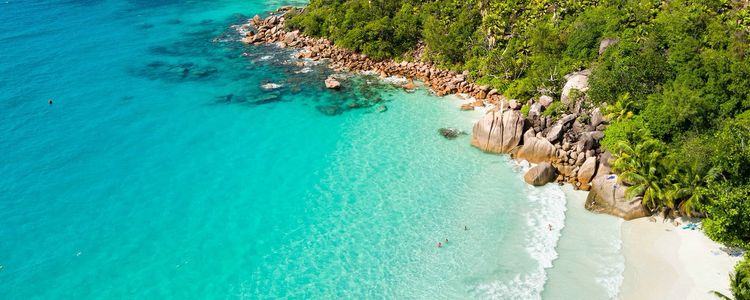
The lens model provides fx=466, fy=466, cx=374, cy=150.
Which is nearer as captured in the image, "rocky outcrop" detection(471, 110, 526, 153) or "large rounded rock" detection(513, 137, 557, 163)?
"large rounded rock" detection(513, 137, 557, 163)

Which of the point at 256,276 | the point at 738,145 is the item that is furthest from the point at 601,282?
the point at 256,276

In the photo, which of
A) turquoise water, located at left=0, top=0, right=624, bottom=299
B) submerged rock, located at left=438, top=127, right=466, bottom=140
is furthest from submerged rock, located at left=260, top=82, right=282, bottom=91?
submerged rock, located at left=438, top=127, right=466, bottom=140

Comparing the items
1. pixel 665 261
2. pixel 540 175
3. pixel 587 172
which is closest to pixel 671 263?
pixel 665 261

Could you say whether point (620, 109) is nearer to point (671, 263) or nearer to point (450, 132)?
point (450, 132)

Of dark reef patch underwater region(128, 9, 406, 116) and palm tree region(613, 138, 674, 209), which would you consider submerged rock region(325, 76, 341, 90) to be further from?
palm tree region(613, 138, 674, 209)

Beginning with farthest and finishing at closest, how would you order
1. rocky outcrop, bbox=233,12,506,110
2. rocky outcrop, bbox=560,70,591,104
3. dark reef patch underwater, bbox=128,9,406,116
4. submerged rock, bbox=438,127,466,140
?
dark reef patch underwater, bbox=128,9,406,116
rocky outcrop, bbox=233,12,506,110
submerged rock, bbox=438,127,466,140
rocky outcrop, bbox=560,70,591,104
